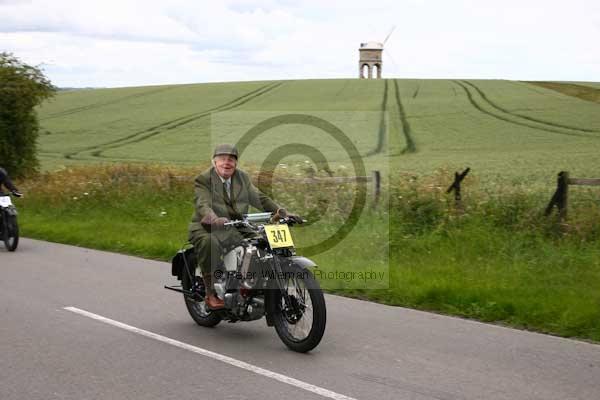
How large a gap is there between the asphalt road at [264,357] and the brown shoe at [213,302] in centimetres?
32

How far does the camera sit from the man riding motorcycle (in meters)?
7.33

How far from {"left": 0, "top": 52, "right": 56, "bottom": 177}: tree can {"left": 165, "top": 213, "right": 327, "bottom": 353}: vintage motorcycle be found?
62.6 feet

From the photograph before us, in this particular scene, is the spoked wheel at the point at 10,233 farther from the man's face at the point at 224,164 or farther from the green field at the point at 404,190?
the man's face at the point at 224,164

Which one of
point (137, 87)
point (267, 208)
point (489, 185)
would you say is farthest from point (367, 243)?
point (137, 87)

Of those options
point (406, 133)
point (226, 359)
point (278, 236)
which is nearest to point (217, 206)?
point (278, 236)

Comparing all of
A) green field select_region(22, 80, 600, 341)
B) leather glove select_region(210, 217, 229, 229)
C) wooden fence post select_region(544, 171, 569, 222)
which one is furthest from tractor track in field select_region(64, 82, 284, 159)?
leather glove select_region(210, 217, 229, 229)

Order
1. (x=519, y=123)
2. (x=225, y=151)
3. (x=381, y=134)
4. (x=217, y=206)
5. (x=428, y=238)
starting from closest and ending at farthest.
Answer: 1. (x=225, y=151)
2. (x=217, y=206)
3. (x=428, y=238)
4. (x=381, y=134)
5. (x=519, y=123)

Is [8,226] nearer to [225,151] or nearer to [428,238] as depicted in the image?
[428,238]

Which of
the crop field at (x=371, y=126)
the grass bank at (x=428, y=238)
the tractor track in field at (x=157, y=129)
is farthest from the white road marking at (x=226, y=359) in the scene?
the tractor track in field at (x=157, y=129)

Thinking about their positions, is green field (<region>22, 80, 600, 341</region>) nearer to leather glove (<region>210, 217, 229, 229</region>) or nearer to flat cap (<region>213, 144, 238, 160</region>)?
leather glove (<region>210, 217, 229, 229</region>)

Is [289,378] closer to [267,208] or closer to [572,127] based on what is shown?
[267,208]

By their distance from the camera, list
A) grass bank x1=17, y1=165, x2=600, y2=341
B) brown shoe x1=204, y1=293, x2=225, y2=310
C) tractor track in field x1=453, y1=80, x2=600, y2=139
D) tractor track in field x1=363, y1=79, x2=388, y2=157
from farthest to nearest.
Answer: tractor track in field x1=453, y1=80, x2=600, y2=139 < tractor track in field x1=363, y1=79, x2=388, y2=157 < grass bank x1=17, y1=165, x2=600, y2=341 < brown shoe x1=204, y1=293, x2=225, y2=310

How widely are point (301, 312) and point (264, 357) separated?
0.54m

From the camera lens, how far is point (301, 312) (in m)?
6.78
